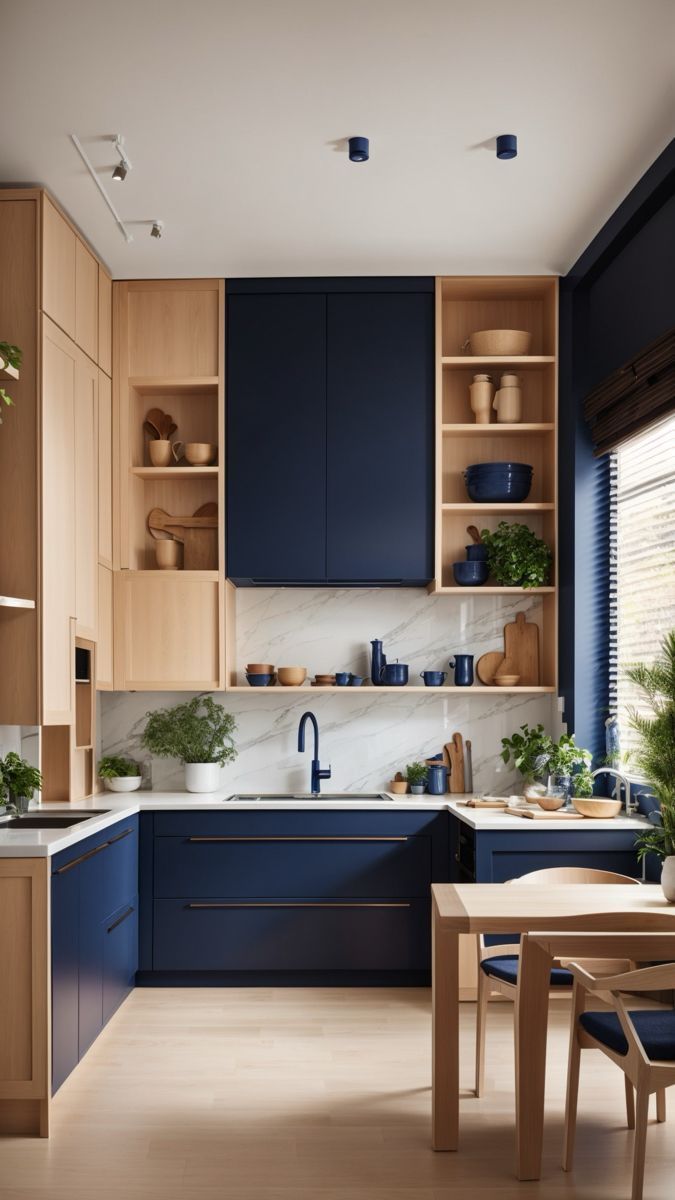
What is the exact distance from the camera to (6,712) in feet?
12.0

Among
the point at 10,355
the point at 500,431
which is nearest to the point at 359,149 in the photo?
the point at 10,355

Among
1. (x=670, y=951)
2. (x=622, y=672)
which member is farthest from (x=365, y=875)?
(x=670, y=951)

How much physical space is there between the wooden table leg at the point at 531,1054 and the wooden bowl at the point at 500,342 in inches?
116

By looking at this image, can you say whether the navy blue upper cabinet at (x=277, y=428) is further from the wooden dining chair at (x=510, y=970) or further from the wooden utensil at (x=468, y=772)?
the wooden dining chair at (x=510, y=970)

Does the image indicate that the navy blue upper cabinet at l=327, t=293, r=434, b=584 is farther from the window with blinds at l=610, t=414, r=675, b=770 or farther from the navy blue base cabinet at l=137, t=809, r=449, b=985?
the navy blue base cabinet at l=137, t=809, r=449, b=985

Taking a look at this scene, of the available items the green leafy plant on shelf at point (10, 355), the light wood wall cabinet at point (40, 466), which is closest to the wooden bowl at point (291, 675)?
the light wood wall cabinet at point (40, 466)

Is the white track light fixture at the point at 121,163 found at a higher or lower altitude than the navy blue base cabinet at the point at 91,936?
higher

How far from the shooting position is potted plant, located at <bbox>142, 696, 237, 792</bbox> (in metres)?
4.82

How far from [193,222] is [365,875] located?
109 inches

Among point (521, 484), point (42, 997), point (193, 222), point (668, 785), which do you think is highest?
point (193, 222)

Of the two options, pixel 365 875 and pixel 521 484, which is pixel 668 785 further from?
pixel 521 484

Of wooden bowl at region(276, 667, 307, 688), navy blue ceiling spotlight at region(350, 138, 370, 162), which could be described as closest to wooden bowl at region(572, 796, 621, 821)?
wooden bowl at region(276, 667, 307, 688)

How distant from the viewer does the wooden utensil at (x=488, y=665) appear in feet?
16.5

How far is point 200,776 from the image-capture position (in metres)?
4.81
